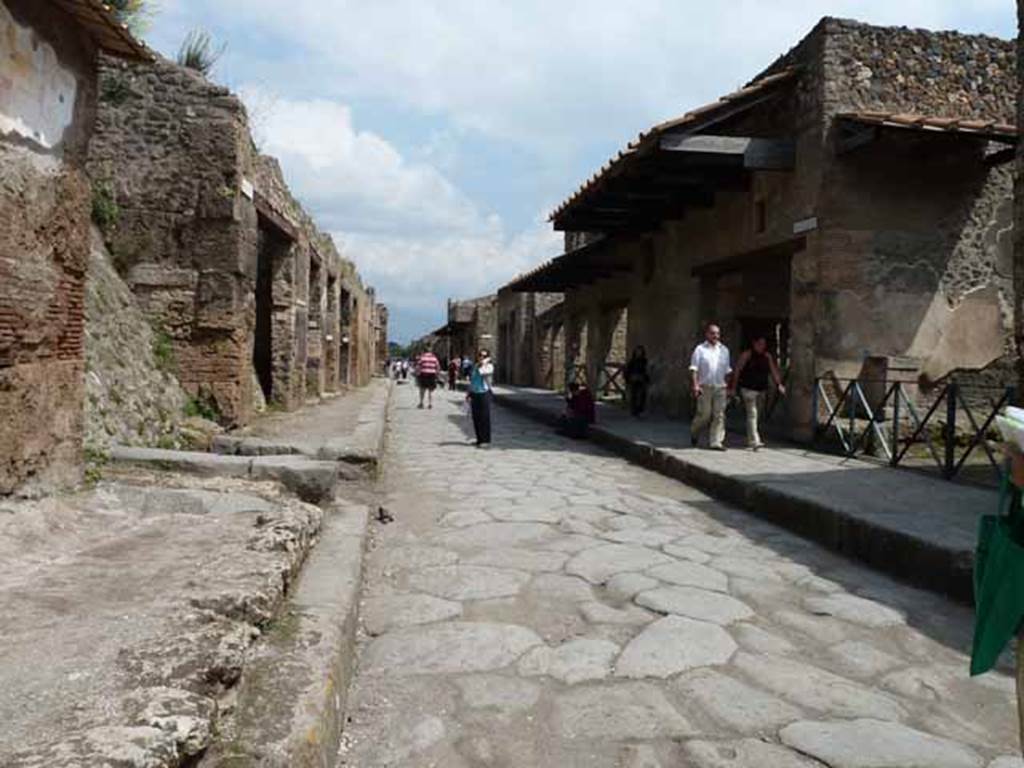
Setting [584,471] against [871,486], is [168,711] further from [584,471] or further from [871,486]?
[584,471]

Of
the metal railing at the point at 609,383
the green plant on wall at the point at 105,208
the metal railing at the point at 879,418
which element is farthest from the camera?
the metal railing at the point at 609,383

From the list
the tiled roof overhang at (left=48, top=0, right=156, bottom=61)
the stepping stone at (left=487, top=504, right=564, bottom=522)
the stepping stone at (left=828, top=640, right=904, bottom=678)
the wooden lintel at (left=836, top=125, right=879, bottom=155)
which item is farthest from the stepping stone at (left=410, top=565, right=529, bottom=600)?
Result: the wooden lintel at (left=836, top=125, right=879, bottom=155)

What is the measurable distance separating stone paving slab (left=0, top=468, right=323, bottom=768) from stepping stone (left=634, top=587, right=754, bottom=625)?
159 cm

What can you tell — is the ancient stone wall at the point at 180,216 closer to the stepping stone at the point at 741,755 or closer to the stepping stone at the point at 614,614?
the stepping stone at the point at 614,614

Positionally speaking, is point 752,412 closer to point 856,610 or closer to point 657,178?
point 657,178

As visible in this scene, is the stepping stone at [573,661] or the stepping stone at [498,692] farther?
the stepping stone at [573,661]

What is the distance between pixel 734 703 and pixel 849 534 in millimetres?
2588

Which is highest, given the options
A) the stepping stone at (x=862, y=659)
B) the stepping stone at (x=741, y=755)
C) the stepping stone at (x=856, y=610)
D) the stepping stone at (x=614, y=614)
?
the stepping stone at (x=614, y=614)

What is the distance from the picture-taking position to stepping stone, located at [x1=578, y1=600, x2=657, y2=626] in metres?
3.40

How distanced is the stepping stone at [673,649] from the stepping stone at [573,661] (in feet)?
0.21

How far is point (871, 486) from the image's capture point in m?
6.13

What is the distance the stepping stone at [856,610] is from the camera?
11.6 ft

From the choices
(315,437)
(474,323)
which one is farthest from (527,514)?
(474,323)

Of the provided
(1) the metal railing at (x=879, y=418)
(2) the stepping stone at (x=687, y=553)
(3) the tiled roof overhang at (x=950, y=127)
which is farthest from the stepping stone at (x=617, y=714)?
(3) the tiled roof overhang at (x=950, y=127)
